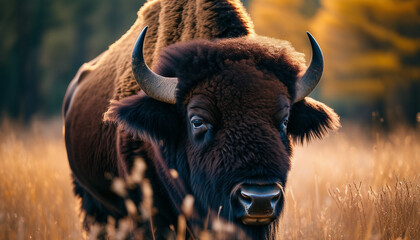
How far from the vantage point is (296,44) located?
74.3 ft

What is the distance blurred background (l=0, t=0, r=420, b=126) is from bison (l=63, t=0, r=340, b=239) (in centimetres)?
1100

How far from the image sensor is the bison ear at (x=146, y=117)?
304 cm

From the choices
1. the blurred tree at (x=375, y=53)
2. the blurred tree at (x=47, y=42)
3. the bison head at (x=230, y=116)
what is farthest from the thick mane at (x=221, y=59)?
the blurred tree at (x=47, y=42)

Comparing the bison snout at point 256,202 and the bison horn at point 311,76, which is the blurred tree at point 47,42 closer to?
the bison horn at point 311,76

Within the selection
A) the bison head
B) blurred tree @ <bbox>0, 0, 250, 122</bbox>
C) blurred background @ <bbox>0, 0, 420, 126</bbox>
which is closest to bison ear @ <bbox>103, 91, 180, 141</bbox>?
the bison head

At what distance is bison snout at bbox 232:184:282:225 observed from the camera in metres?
2.31

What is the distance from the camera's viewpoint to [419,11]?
15.0 metres

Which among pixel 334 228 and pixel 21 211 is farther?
pixel 21 211

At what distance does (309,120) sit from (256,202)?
51.8 inches

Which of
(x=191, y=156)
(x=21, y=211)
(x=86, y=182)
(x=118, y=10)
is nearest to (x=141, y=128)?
(x=191, y=156)

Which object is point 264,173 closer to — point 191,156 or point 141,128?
point 191,156

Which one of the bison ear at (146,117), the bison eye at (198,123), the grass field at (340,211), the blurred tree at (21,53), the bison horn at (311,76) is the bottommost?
the blurred tree at (21,53)

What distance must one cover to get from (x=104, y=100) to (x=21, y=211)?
1.66m

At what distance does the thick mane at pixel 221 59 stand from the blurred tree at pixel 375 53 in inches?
552
